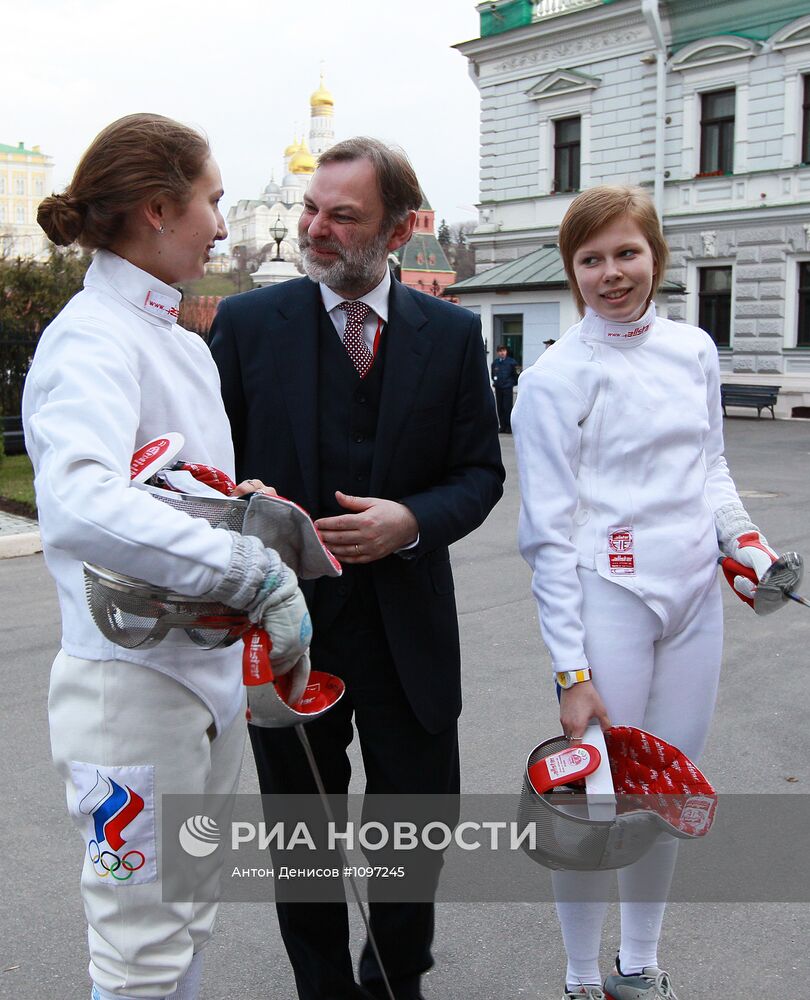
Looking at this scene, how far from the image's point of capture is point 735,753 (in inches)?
170

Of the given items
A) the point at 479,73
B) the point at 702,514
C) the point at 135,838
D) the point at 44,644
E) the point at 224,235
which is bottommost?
the point at 44,644

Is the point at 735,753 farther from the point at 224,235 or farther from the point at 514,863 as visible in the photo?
the point at 224,235

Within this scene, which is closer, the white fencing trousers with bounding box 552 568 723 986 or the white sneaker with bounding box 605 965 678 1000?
the white fencing trousers with bounding box 552 568 723 986

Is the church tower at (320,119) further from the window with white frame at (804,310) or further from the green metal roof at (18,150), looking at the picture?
the window with white frame at (804,310)

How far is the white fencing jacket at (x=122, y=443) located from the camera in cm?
164

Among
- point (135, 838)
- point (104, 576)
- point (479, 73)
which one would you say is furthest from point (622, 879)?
point (479, 73)

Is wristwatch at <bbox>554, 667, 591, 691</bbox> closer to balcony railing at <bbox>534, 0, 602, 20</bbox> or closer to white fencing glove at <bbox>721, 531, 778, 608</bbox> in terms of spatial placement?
white fencing glove at <bbox>721, 531, 778, 608</bbox>

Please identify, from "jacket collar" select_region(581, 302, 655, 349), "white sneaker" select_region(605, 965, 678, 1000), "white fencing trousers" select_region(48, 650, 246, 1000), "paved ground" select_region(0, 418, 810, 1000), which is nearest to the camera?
"white fencing trousers" select_region(48, 650, 246, 1000)

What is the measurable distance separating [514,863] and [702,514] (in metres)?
1.55

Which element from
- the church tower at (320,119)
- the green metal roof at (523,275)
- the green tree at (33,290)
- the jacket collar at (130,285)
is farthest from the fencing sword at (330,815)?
the church tower at (320,119)

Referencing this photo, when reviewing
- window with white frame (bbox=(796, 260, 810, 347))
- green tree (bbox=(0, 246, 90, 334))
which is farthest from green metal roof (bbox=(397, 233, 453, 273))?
green tree (bbox=(0, 246, 90, 334))

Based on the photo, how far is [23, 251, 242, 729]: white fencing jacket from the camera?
164 centimetres

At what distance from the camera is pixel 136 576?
1.69m

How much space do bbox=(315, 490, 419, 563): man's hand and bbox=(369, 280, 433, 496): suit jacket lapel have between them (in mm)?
137
